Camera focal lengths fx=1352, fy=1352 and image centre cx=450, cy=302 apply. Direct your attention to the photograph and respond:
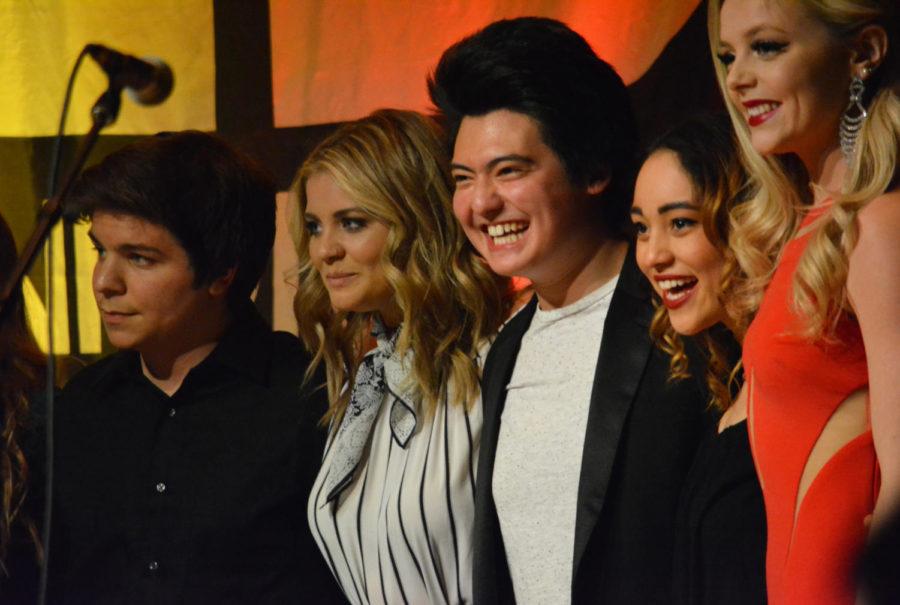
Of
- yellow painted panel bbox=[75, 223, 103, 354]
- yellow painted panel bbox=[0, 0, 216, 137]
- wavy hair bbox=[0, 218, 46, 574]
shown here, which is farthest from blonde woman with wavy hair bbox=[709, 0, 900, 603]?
yellow painted panel bbox=[75, 223, 103, 354]

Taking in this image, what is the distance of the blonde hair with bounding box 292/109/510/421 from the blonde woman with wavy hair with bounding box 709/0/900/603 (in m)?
0.90

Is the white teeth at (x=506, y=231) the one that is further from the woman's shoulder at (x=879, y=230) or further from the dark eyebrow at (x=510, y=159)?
the woman's shoulder at (x=879, y=230)

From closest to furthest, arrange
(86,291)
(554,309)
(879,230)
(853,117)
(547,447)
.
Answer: (879,230)
(853,117)
(547,447)
(554,309)
(86,291)

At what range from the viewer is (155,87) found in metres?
2.52

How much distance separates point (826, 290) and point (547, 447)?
80 centimetres

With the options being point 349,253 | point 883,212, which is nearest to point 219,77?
point 349,253

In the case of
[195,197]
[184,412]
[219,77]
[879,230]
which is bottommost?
[184,412]

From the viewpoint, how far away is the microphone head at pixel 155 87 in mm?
2510

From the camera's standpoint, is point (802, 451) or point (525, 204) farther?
point (525, 204)

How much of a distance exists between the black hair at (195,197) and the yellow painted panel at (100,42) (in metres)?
0.65

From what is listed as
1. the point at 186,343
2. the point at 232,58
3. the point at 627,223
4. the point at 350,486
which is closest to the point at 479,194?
the point at 627,223

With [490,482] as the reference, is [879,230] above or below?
above

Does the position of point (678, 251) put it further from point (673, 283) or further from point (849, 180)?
point (849, 180)

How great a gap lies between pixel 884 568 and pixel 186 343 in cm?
243
